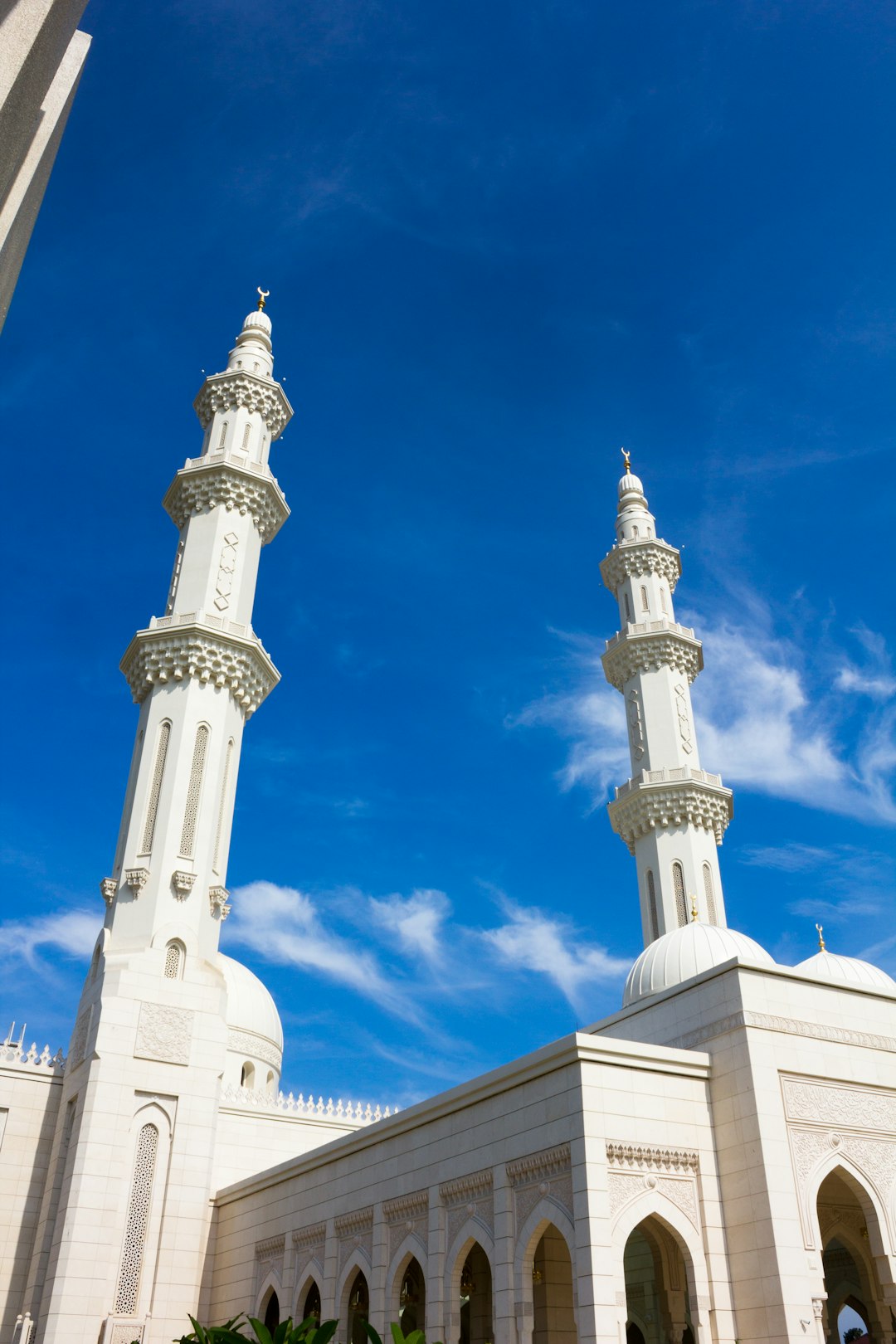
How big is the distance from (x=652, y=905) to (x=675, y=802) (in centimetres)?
244

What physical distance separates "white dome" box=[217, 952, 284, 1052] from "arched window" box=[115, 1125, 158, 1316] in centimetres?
737

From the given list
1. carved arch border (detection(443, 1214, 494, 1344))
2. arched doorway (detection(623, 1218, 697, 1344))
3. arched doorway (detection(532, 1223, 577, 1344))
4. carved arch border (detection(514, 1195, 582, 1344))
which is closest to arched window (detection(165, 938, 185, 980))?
carved arch border (detection(443, 1214, 494, 1344))

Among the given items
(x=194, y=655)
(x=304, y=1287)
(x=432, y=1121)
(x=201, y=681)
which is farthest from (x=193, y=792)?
(x=432, y=1121)

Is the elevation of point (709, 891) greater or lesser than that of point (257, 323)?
lesser

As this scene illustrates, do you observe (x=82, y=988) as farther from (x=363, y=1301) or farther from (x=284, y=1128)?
(x=363, y=1301)

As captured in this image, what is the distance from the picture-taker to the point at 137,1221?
738 inches

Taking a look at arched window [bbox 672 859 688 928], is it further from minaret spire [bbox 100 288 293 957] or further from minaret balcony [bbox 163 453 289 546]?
minaret balcony [bbox 163 453 289 546]

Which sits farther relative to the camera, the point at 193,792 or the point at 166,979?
the point at 193,792

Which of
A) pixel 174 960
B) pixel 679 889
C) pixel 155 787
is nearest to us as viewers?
pixel 174 960

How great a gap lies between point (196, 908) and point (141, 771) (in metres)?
3.04

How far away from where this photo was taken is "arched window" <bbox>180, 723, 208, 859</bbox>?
21.8 m

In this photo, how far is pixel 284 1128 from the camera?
71.8 feet

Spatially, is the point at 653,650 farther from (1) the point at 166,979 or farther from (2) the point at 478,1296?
(2) the point at 478,1296

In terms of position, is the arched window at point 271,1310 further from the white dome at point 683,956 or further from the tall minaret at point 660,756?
the tall minaret at point 660,756
